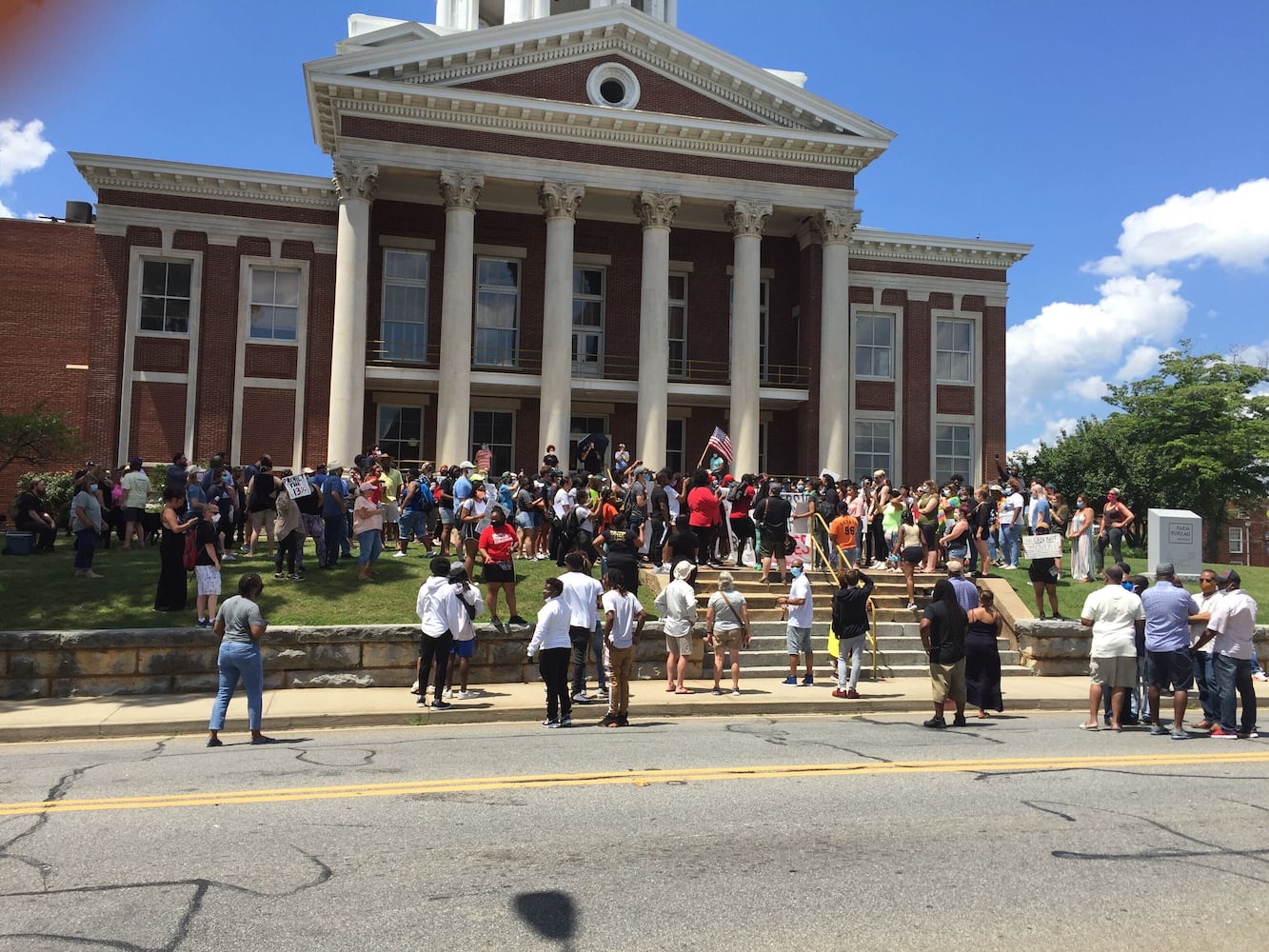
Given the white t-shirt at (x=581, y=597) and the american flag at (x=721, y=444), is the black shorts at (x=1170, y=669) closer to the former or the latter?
the white t-shirt at (x=581, y=597)

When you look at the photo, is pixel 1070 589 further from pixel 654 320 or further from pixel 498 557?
pixel 654 320

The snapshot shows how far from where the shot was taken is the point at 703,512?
18.3m

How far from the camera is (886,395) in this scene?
3575 cm

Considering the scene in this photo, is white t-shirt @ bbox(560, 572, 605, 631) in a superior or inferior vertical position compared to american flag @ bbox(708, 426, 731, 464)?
inferior

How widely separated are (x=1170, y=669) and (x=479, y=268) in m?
25.4

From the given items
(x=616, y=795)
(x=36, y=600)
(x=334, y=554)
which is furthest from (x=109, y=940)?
(x=334, y=554)

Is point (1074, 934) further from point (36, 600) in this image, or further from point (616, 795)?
point (36, 600)

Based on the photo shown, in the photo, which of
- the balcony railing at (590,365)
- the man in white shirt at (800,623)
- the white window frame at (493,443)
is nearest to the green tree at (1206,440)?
the balcony railing at (590,365)

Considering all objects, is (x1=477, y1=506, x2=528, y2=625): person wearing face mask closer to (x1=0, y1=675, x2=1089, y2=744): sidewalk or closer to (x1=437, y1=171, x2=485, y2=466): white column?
(x1=0, y1=675, x2=1089, y2=744): sidewalk

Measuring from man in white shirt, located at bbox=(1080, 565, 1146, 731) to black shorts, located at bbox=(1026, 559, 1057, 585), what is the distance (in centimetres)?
483

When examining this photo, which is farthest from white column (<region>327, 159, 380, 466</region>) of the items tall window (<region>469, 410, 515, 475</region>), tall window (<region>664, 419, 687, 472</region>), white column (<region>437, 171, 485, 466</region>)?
tall window (<region>664, 419, 687, 472</region>)

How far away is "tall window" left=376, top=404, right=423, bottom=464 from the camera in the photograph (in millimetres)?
31800

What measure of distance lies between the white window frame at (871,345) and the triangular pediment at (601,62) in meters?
6.09

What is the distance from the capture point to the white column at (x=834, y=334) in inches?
1226
